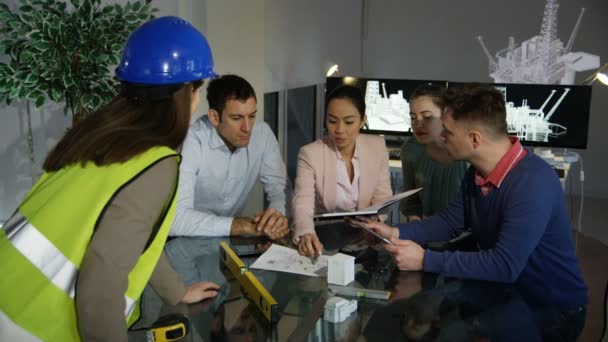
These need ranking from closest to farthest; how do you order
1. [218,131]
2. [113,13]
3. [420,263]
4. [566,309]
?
[566,309], [420,263], [218,131], [113,13]

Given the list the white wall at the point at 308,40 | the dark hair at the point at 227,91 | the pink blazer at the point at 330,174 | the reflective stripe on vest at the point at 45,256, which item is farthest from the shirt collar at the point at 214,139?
the white wall at the point at 308,40

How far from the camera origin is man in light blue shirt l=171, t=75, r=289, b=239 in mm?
2365

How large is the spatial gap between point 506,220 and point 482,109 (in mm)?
321

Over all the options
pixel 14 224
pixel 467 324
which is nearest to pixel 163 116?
pixel 14 224

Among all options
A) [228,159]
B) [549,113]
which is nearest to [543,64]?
[549,113]

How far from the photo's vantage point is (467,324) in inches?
53.6

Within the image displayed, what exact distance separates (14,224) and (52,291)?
16 cm

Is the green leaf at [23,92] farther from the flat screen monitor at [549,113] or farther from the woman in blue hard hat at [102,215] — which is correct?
the flat screen monitor at [549,113]

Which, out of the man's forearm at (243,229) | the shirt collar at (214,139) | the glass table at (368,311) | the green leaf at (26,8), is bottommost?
the glass table at (368,311)

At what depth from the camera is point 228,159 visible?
2545 millimetres

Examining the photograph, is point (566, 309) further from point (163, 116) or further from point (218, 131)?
point (218, 131)

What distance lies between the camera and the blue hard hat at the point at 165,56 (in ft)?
3.81

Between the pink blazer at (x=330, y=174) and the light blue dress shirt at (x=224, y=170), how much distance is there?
0.16 meters

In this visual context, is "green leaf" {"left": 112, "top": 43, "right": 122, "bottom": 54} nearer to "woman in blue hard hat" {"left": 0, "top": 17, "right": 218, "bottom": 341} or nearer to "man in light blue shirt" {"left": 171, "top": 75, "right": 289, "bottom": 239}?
"man in light blue shirt" {"left": 171, "top": 75, "right": 289, "bottom": 239}
